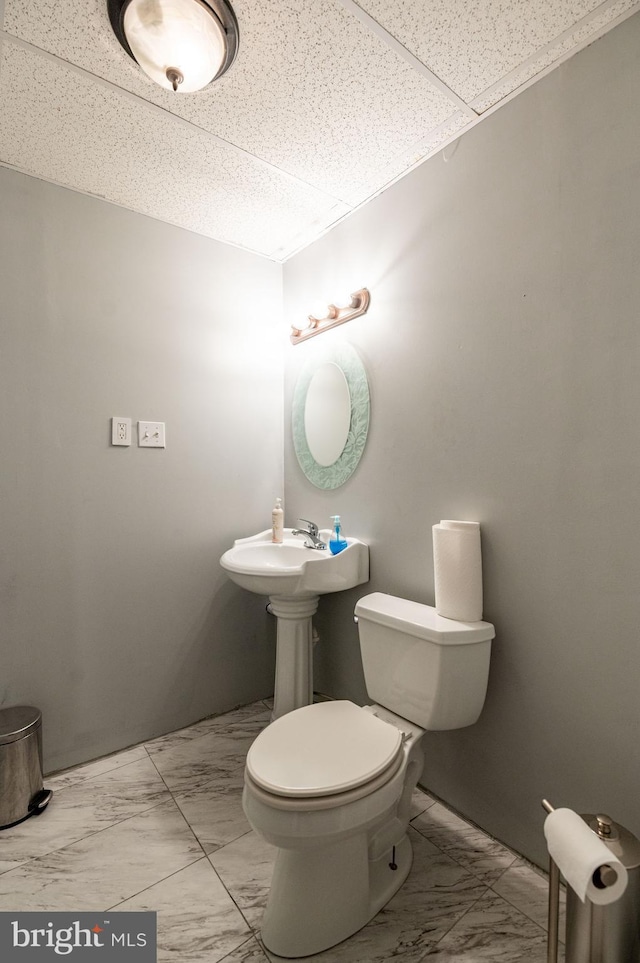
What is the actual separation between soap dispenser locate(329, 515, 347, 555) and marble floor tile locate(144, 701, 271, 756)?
35.2 inches

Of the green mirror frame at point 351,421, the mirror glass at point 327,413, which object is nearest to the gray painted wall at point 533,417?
the green mirror frame at point 351,421

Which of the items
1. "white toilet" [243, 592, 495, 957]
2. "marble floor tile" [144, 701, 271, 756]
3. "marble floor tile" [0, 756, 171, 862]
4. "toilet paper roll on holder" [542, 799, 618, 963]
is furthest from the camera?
"marble floor tile" [144, 701, 271, 756]

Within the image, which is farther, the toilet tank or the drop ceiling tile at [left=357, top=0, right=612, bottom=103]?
the toilet tank

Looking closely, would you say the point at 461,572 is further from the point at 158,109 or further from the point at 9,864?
the point at 158,109

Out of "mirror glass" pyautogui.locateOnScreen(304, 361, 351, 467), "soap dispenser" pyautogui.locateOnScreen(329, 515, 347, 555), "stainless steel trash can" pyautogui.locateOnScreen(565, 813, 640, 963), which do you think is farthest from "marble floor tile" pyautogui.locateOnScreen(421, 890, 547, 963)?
"mirror glass" pyautogui.locateOnScreen(304, 361, 351, 467)

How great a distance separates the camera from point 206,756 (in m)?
1.82

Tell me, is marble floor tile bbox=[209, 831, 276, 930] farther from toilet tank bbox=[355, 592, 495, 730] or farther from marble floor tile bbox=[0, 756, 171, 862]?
toilet tank bbox=[355, 592, 495, 730]

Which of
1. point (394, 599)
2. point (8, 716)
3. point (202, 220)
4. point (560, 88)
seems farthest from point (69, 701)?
point (560, 88)

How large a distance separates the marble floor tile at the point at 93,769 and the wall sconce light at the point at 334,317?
6.19 feet

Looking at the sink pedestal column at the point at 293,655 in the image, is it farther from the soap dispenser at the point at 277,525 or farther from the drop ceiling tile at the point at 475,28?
the drop ceiling tile at the point at 475,28

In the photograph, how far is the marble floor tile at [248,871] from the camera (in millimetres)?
1173

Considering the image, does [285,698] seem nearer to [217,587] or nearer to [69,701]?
[217,587]

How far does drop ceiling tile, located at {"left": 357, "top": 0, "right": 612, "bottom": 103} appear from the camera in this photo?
107 cm

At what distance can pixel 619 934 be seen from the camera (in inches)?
35.2
